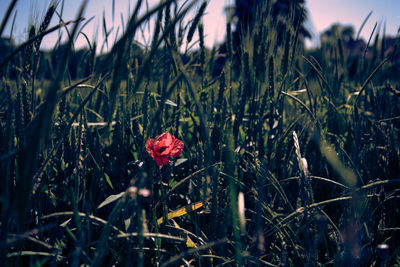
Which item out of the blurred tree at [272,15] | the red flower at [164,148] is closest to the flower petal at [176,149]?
the red flower at [164,148]

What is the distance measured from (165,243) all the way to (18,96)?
426 millimetres

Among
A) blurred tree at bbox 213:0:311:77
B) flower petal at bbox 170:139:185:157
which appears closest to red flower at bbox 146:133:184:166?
flower petal at bbox 170:139:185:157

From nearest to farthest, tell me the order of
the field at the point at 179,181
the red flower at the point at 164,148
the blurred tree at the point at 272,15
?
the field at the point at 179,181 → the red flower at the point at 164,148 → the blurred tree at the point at 272,15

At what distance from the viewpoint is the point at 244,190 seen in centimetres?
78

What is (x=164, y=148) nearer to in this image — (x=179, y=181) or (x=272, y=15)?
(x=179, y=181)

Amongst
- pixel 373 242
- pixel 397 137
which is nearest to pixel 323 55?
pixel 397 137

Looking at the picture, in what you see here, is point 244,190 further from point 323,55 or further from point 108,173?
point 323,55

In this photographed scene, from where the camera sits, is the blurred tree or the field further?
the blurred tree

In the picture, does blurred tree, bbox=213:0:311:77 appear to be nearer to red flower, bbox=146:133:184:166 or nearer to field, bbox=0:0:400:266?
field, bbox=0:0:400:266

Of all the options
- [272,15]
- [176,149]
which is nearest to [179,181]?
[176,149]

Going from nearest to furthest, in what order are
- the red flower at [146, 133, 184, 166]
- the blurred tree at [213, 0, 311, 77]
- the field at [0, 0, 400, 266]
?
1. the field at [0, 0, 400, 266]
2. the red flower at [146, 133, 184, 166]
3. the blurred tree at [213, 0, 311, 77]

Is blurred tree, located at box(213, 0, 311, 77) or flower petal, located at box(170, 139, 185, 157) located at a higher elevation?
blurred tree, located at box(213, 0, 311, 77)

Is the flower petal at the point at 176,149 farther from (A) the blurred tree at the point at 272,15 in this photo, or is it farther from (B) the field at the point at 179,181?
(A) the blurred tree at the point at 272,15

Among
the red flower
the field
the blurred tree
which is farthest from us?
the blurred tree
